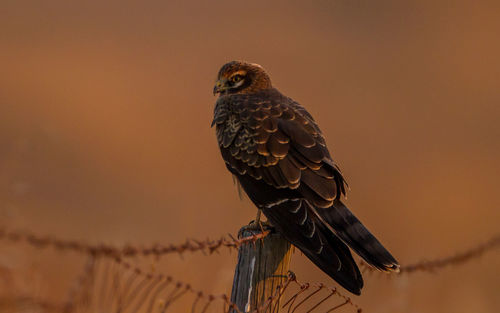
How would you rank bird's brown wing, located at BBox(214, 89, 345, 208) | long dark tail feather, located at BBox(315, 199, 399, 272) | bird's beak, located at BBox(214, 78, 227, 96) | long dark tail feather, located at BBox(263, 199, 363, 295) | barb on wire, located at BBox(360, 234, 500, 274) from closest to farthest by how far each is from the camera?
long dark tail feather, located at BBox(263, 199, 363, 295), long dark tail feather, located at BBox(315, 199, 399, 272), bird's brown wing, located at BBox(214, 89, 345, 208), barb on wire, located at BBox(360, 234, 500, 274), bird's beak, located at BBox(214, 78, 227, 96)

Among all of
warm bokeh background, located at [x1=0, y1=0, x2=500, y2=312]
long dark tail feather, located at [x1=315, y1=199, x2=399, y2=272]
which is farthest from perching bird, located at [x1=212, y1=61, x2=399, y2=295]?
warm bokeh background, located at [x1=0, y1=0, x2=500, y2=312]

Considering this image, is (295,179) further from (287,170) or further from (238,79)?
(238,79)

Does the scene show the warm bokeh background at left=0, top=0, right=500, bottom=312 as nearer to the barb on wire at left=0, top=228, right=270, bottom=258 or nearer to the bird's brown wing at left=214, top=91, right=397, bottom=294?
the barb on wire at left=0, top=228, right=270, bottom=258

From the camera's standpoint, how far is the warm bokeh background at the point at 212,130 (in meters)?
8.45

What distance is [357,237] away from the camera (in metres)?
4.50

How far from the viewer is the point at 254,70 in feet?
20.9

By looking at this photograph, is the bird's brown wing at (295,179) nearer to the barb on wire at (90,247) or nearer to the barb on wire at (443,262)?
the barb on wire at (443,262)

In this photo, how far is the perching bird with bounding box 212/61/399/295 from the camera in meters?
4.42

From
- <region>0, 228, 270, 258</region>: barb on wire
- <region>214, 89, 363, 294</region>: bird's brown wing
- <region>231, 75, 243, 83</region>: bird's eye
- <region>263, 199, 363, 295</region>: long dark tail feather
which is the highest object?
<region>231, 75, 243, 83</region>: bird's eye

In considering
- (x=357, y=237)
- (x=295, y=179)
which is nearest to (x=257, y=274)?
(x=357, y=237)

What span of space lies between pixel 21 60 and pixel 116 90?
8.46 ft

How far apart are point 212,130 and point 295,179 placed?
9.37 metres

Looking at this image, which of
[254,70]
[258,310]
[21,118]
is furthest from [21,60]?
[258,310]

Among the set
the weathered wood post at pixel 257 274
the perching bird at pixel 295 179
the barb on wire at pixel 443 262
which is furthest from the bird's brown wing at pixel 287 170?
the barb on wire at pixel 443 262
